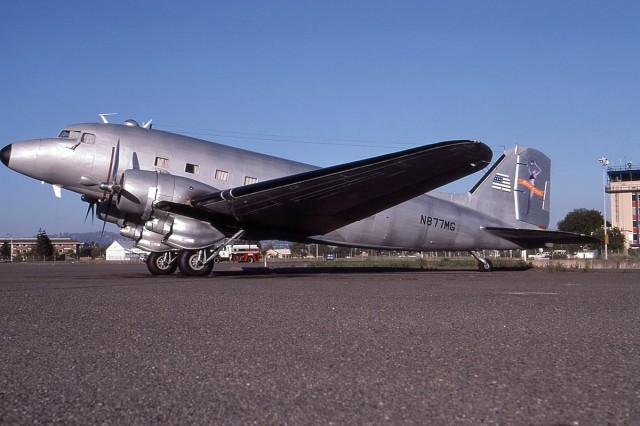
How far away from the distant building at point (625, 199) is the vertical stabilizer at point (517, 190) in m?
57.3

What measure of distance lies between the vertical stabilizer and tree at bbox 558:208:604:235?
71.9m

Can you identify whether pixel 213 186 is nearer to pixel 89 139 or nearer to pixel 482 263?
pixel 89 139

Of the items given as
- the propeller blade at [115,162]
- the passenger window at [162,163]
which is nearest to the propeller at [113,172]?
the propeller blade at [115,162]

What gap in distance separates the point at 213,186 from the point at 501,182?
34.9 ft

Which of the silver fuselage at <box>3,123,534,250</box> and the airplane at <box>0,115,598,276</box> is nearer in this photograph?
the airplane at <box>0,115,598,276</box>

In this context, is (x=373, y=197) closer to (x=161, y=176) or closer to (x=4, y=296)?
(x=161, y=176)

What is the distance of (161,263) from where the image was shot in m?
17.7

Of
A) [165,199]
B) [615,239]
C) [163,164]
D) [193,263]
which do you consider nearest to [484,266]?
[193,263]

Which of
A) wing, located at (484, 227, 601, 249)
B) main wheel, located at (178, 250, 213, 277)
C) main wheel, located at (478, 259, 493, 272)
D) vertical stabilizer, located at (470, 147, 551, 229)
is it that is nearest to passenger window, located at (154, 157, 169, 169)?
main wheel, located at (178, 250, 213, 277)

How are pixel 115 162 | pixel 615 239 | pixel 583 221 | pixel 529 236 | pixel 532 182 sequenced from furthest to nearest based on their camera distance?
pixel 583 221
pixel 615 239
pixel 532 182
pixel 529 236
pixel 115 162

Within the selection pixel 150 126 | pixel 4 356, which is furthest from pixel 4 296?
pixel 150 126

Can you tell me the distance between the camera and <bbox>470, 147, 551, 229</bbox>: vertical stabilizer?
74.0 ft

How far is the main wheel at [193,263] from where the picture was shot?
1652 centimetres

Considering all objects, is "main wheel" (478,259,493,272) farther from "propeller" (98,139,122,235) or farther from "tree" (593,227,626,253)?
"tree" (593,227,626,253)
